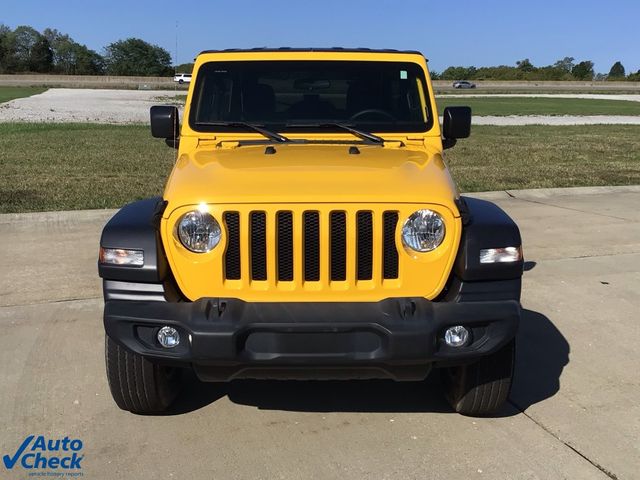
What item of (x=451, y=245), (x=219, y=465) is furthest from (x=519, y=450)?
(x=219, y=465)

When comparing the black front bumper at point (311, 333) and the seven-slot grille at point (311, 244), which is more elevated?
the seven-slot grille at point (311, 244)

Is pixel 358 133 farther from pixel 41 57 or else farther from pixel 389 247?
pixel 41 57

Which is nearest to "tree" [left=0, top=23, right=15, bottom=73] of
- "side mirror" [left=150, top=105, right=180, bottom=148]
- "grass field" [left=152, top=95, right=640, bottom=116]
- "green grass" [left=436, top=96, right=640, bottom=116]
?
"grass field" [left=152, top=95, right=640, bottom=116]

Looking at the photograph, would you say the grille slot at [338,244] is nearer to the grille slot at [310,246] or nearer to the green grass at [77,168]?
the grille slot at [310,246]

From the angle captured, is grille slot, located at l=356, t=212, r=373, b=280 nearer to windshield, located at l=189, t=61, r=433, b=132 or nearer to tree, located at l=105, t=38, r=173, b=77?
windshield, located at l=189, t=61, r=433, b=132

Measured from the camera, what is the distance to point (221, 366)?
9.93ft

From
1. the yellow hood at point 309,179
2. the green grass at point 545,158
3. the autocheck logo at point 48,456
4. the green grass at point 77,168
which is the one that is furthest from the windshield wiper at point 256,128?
the green grass at point 545,158

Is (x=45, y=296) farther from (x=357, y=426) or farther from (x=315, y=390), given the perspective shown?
(x=357, y=426)

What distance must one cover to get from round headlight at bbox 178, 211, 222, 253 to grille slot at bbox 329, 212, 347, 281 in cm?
51

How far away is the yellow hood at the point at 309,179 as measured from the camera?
3088 millimetres

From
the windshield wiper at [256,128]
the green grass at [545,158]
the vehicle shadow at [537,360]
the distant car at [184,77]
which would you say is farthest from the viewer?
the green grass at [545,158]

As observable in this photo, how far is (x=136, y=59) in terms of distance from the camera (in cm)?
12256

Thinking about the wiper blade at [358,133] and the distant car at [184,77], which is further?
the distant car at [184,77]

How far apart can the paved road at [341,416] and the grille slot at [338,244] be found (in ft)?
2.91
